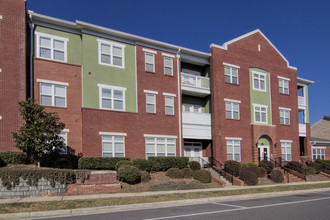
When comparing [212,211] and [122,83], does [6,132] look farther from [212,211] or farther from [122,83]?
[212,211]

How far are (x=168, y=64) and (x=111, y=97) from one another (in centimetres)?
579

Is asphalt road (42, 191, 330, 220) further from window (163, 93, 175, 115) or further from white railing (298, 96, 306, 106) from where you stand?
white railing (298, 96, 306, 106)

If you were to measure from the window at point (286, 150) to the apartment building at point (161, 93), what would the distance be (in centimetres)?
9

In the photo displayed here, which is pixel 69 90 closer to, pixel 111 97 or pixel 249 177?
pixel 111 97

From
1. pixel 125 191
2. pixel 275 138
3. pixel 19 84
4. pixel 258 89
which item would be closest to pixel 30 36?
pixel 19 84

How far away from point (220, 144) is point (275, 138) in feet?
22.8

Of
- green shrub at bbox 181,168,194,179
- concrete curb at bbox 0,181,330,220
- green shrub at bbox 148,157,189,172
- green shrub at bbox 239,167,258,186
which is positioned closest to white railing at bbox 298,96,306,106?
green shrub at bbox 239,167,258,186

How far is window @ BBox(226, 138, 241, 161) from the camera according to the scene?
27.0 metres

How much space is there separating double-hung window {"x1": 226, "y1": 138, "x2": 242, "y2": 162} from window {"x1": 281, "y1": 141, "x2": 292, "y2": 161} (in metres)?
5.99

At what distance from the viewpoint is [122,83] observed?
74.6ft

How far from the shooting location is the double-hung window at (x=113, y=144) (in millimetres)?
21328

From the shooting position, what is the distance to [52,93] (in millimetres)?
20469

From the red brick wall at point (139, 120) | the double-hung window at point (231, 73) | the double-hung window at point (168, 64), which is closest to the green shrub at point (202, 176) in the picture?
the red brick wall at point (139, 120)

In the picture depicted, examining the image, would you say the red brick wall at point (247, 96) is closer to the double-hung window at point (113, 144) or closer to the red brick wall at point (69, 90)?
the double-hung window at point (113, 144)
